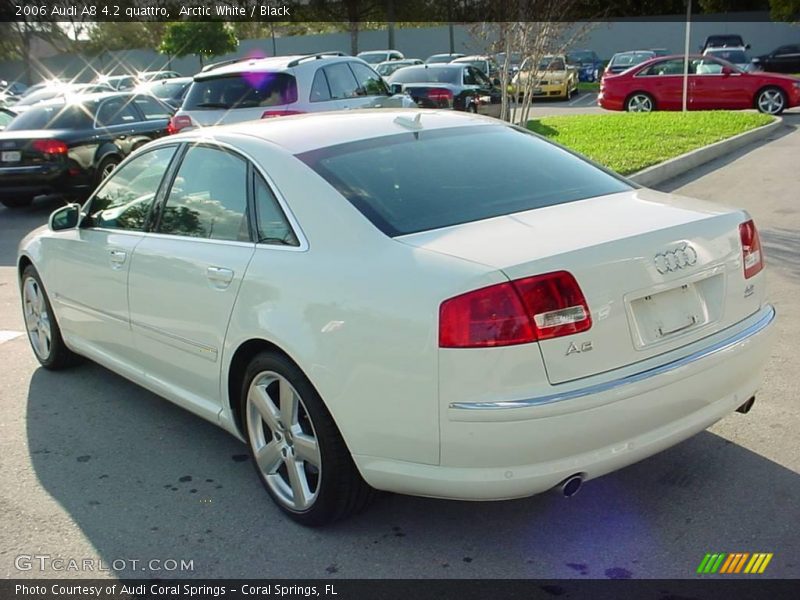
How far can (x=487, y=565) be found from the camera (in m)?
3.23

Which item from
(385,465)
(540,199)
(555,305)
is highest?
(540,199)

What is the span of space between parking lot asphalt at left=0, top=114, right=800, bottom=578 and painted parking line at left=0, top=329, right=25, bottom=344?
5.70 ft

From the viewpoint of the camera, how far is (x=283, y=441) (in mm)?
3623

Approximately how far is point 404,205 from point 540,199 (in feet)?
2.00

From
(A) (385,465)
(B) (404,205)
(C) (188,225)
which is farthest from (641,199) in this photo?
(C) (188,225)

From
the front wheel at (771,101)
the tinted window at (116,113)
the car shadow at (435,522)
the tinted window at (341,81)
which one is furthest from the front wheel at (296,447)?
the front wheel at (771,101)

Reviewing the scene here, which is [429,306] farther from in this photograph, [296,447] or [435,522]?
[435,522]

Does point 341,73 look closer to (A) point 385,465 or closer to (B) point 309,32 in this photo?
(A) point 385,465

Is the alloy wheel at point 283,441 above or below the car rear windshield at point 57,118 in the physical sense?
below

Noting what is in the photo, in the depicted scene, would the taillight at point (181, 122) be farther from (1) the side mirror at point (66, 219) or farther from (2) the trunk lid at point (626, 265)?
(2) the trunk lid at point (626, 265)

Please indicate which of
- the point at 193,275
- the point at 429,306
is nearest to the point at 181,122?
the point at 193,275

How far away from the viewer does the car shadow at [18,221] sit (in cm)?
1002

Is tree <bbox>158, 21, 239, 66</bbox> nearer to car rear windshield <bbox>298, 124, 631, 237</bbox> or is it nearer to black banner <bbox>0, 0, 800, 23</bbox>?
black banner <bbox>0, 0, 800, 23</bbox>

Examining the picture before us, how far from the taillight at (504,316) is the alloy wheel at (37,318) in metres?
3.58
